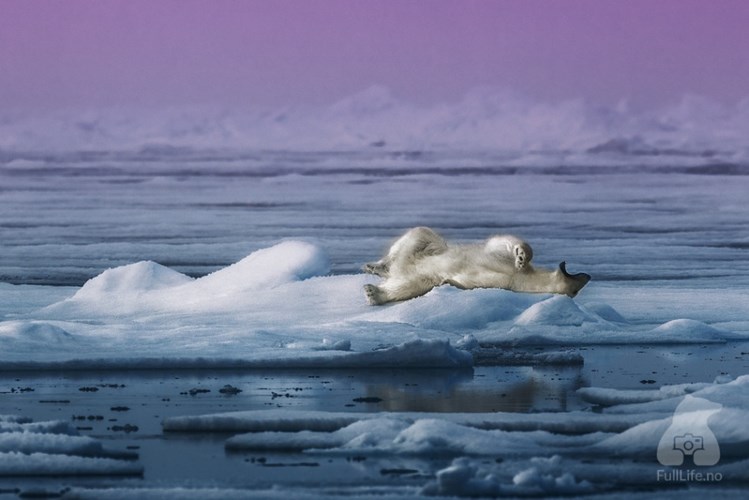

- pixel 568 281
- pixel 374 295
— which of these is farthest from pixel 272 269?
pixel 568 281

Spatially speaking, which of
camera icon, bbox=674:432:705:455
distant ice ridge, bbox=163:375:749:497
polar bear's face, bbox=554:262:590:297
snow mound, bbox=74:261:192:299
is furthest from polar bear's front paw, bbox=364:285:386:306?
camera icon, bbox=674:432:705:455

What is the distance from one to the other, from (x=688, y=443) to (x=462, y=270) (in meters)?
8.01

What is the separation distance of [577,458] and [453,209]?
27.4 meters

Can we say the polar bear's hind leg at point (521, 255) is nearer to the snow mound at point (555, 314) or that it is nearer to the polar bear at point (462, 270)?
the polar bear at point (462, 270)

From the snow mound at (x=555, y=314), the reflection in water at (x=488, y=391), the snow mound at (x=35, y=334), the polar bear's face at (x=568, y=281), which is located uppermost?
the polar bear's face at (x=568, y=281)

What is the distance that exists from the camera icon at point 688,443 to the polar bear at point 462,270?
7608mm

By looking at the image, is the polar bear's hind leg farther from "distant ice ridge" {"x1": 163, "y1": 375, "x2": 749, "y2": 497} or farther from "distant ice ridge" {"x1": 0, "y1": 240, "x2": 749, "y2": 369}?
"distant ice ridge" {"x1": 163, "y1": 375, "x2": 749, "y2": 497}

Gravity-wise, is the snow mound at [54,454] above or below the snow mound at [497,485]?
above

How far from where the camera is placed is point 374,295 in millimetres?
16328

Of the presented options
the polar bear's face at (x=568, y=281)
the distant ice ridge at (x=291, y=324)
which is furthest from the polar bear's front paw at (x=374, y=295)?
the polar bear's face at (x=568, y=281)

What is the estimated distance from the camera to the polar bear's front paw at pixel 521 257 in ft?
53.8

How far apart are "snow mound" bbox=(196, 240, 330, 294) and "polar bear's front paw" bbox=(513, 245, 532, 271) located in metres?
2.51

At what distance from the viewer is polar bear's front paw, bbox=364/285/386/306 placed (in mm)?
16328

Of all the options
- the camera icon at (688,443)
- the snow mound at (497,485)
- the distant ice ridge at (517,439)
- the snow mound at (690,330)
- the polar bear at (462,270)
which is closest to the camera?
the snow mound at (497,485)
